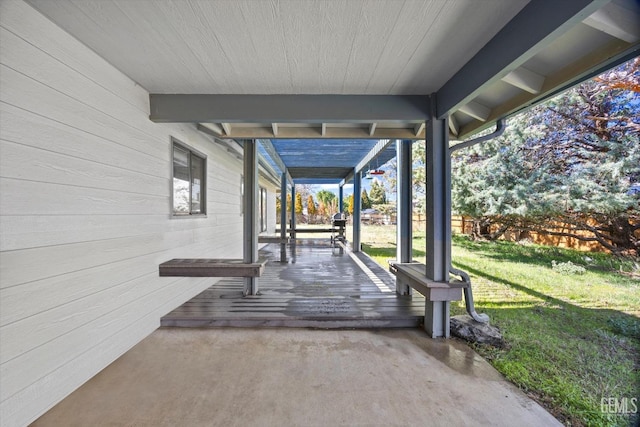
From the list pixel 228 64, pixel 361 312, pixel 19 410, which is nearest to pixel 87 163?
pixel 228 64

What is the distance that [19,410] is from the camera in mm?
1597

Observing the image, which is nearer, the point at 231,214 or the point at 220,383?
the point at 220,383

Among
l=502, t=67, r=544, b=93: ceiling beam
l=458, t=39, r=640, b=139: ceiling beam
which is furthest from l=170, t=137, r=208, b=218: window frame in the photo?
l=458, t=39, r=640, b=139: ceiling beam

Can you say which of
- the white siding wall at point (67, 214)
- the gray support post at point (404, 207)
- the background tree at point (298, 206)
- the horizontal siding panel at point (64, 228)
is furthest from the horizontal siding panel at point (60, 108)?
the background tree at point (298, 206)

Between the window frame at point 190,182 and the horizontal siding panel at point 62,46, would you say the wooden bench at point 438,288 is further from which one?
the horizontal siding panel at point 62,46

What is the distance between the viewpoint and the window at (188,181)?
11.3ft

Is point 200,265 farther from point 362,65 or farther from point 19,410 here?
point 362,65

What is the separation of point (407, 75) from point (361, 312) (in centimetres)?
267

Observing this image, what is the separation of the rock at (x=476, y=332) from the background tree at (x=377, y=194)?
20717 millimetres

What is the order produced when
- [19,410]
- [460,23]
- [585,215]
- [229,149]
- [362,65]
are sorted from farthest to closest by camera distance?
[585,215] → [229,149] → [362,65] → [460,23] → [19,410]

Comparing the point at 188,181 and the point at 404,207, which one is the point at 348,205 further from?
the point at 188,181

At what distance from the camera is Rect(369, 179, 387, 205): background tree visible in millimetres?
23188

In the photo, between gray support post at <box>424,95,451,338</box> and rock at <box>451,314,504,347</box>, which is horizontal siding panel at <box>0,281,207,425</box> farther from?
rock at <box>451,314,504,347</box>

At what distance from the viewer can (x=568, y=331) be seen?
300 cm
